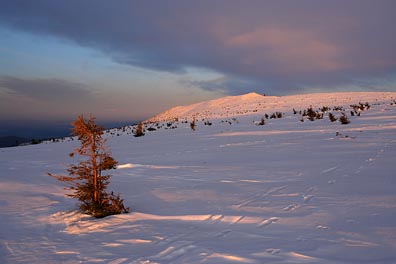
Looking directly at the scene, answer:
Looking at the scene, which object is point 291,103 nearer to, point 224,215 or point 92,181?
point 92,181

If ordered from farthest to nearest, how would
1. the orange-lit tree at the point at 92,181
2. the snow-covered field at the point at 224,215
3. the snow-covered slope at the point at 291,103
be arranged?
the snow-covered slope at the point at 291,103 → the orange-lit tree at the point at 92,181 → the snow-covered field at the point at 224,215

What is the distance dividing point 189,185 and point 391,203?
9.87ft

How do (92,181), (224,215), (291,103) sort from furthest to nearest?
(291,103) → (92,181) → (224,215)

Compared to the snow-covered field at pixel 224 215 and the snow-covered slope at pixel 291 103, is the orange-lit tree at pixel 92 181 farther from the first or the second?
the snow-covered slope at pixel 291 103

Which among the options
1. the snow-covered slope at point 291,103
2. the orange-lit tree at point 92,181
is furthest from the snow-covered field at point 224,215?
the snow-covered slope at point 291,103

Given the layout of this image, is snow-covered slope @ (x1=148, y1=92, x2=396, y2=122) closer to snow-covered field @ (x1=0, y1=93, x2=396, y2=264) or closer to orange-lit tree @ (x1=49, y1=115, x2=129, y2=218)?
snow-covered field @ (x1=0, y1=93, x2=396, y2=264)

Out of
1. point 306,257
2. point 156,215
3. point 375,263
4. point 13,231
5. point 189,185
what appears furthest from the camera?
point 189,185

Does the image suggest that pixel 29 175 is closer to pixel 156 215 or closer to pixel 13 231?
pixel 13 231

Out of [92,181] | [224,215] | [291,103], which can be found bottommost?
[224,215]

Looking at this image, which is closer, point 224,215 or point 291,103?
point 224,215

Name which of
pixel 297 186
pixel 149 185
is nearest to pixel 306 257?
pixel 297 186

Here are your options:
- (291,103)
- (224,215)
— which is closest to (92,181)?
(224,215)

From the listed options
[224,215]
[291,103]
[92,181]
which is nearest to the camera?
[224,215]

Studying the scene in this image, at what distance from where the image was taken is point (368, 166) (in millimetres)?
5934
